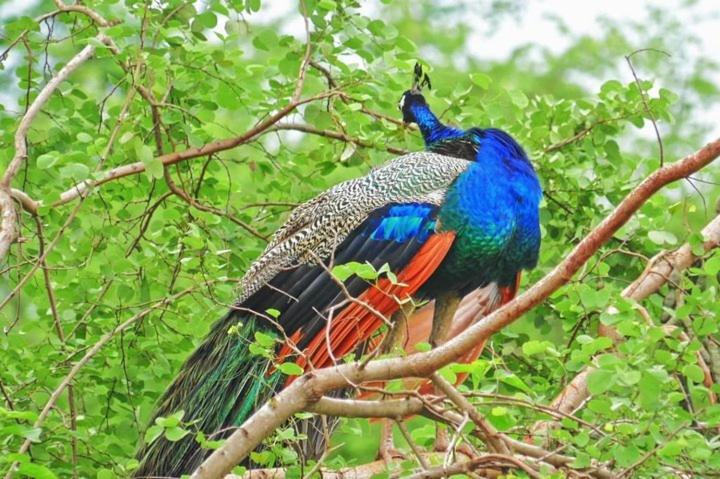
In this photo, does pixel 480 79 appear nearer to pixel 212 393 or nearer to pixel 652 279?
pixel 652 279

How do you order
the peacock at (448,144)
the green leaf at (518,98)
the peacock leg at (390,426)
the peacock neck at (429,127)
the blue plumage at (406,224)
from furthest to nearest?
the peacock neck at (429,127)
the peacock at (448,144)
the green leaf at (518,98)
the blue plumage at (406,224)
the peacock leg at (390,426)

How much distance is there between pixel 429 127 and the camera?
5355 millimetres

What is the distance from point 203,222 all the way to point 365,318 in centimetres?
67

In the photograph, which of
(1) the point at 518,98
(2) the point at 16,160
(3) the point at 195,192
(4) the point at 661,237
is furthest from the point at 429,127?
(2) the point at 16,160

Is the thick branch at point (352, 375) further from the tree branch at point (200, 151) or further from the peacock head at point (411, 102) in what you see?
the peacock head at point (411, 102)

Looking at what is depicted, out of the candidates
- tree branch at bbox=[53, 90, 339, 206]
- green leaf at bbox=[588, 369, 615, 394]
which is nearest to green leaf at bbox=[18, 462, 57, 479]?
A: tree branch at bbox=[53, 90, 339, 206]

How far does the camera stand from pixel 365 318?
461cm

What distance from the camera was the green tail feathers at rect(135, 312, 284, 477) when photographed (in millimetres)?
4488

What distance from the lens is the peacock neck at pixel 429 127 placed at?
5.34 metres

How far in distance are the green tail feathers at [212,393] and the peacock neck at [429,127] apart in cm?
104

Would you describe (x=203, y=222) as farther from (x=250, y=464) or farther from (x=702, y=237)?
(x=702, y=237)

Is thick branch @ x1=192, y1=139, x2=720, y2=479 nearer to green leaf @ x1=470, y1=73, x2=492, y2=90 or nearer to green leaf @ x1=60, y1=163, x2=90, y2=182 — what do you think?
green leaf @ x1=60, y1=163, x2=90, y2=182

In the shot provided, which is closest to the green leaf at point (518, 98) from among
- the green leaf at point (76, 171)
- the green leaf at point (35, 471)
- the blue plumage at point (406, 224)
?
the blue plumage at point (406, 224)

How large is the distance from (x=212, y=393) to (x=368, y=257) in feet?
2.29
